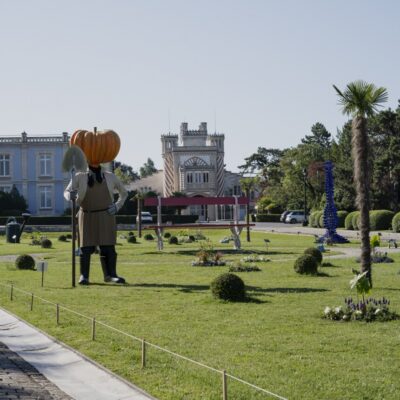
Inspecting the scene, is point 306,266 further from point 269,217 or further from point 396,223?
point 269,217

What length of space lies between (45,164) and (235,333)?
69440mm

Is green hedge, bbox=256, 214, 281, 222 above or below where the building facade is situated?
below

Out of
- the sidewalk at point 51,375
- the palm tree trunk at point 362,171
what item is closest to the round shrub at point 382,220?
the palm tree trunk at point 362,171

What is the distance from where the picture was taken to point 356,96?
1859cm

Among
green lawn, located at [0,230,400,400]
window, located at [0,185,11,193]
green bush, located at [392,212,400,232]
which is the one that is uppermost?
window, located at [0,185,11,193]

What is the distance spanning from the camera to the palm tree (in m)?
18.5

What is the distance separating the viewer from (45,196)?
261 ft

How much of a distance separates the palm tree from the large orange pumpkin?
7.41 m

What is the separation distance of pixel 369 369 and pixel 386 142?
59.3m

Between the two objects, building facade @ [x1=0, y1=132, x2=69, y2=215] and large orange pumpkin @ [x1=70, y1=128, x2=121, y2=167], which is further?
building facade @ [x1=0, y1=132, x2=69, y2=215]

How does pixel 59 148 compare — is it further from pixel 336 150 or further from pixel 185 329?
pixel 185 329

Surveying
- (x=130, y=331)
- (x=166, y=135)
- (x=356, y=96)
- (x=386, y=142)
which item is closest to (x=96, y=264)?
(x=356, y=96)

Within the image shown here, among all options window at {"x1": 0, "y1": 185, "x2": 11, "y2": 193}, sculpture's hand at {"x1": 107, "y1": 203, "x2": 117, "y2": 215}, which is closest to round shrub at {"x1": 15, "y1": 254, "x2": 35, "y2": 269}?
sculpture's hand at {"x1": 107, "y1": 203, "x2": 117, "y2": 215}

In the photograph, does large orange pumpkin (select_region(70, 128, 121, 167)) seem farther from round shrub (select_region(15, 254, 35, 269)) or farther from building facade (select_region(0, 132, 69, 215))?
building facade (select_region(0, 132, 69, 215))
